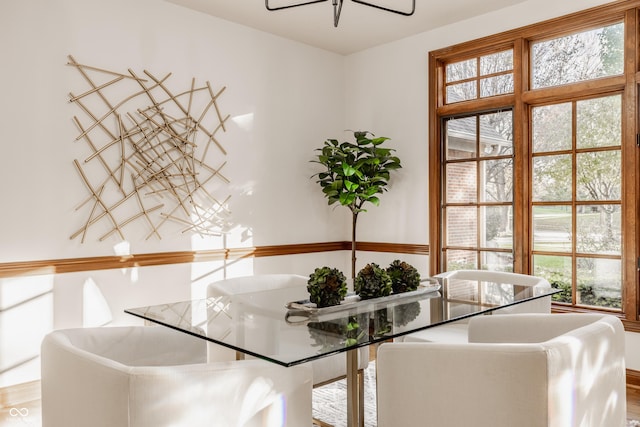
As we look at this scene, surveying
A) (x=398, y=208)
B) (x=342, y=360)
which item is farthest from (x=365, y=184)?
(x=342, y=360)

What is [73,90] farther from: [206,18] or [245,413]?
[245,413]

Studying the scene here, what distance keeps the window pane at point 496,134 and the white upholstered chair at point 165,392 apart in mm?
2919

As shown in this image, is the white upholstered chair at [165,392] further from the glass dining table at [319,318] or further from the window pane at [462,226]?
the window pane at [462,226]

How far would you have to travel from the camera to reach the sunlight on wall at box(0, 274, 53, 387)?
10.3 feet

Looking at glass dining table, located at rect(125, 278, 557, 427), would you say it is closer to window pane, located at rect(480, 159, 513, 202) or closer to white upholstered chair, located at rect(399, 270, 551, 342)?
white upholstered chair, located at rect(399, 270, 551, 342)

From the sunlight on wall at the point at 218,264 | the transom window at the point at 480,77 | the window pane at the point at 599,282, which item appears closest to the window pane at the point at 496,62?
the transom window at the point at 480,77

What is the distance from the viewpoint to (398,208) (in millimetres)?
4777

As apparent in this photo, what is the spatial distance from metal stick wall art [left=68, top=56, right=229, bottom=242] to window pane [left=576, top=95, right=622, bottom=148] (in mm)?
2639

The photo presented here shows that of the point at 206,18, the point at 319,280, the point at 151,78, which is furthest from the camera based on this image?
the point at 206,18

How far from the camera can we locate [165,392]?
149cm

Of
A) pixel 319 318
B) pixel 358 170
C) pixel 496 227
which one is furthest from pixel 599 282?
pixel 319 318

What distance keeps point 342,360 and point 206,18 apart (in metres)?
2.90

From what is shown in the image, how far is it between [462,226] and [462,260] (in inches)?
11.1

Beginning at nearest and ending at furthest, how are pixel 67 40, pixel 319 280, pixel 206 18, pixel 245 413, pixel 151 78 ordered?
pixel 245 413 → pixel 319 280 → pixel 67 40 → pixel 151 78 → pixel 206 18
